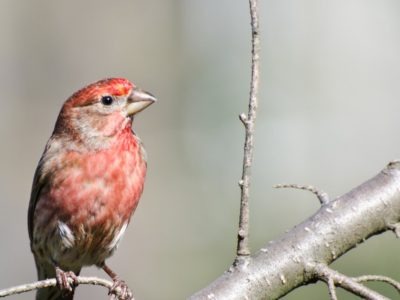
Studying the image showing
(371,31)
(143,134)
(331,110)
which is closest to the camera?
(143,134)

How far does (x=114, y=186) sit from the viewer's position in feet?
18.7

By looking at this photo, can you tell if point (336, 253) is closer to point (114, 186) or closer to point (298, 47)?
point (114, 186)

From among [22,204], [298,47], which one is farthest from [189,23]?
[22,204]

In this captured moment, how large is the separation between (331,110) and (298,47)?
125 inches

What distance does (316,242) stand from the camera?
13.7 ft

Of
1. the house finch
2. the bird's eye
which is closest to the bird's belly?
the house finch

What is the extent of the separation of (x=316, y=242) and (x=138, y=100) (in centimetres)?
194

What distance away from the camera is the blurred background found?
53.1 feet

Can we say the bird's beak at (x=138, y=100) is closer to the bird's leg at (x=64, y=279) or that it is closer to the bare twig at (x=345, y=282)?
the bird's leg at (x=64, y=279)

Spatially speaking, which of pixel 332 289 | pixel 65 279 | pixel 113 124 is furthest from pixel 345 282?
pixel 113 124

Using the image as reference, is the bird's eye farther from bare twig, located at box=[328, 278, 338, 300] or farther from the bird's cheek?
bare twig, located at box=[328, 278, 338, 300]

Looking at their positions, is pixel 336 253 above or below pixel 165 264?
above

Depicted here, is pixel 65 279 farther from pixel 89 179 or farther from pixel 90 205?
pixel 89 179

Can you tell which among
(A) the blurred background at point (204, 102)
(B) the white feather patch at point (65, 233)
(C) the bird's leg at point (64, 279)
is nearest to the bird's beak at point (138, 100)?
(B) the white feather patch at point (65, 233)
